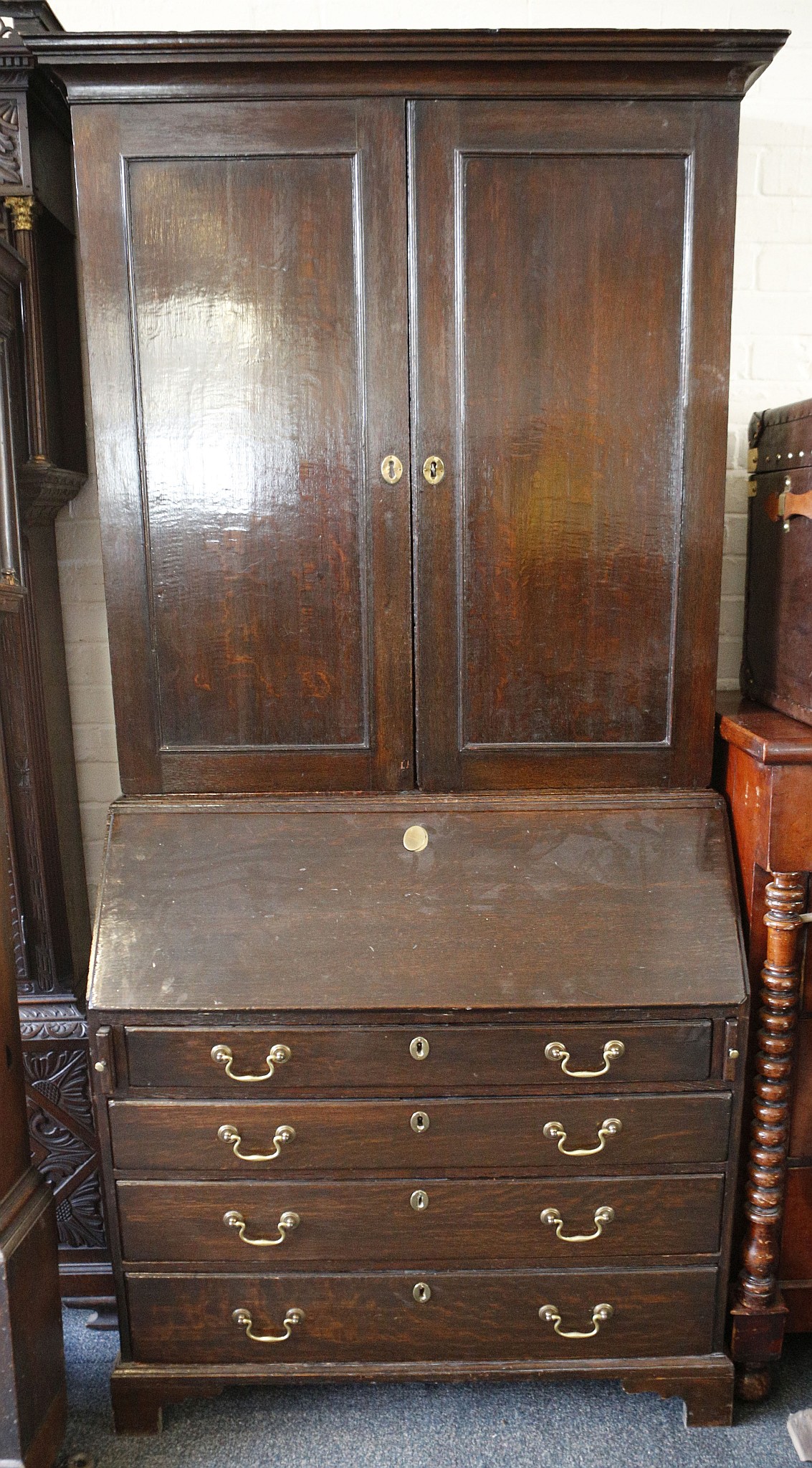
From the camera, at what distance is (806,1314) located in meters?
1.72

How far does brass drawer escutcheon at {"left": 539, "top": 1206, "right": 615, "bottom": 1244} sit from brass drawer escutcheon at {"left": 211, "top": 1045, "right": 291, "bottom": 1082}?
53 cm

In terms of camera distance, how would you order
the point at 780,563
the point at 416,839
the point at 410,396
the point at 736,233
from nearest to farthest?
the point at 410,396
the point at 416,839
the point at 780,563
the point at 736,233

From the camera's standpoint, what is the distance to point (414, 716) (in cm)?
161

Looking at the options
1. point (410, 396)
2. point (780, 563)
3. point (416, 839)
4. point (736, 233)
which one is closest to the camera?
point (410, 396)

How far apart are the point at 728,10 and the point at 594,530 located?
1211mm

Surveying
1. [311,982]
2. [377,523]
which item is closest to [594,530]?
[377,523]

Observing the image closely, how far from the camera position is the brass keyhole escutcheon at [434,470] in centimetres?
153

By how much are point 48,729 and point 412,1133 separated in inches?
41.6

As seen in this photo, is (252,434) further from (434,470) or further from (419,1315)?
(419,1315)

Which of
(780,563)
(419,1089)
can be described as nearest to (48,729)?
(419,1089)

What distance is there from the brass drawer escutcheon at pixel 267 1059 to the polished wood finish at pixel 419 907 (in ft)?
0.25

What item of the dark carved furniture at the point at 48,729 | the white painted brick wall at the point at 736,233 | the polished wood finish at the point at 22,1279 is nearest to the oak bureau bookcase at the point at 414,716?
the polished wood finish at the point at 22,1279

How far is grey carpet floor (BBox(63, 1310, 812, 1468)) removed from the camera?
63.4 inches

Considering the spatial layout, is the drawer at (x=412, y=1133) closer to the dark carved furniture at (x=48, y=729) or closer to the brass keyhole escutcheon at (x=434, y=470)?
the dark carved furniture at (x=48, y=729)
